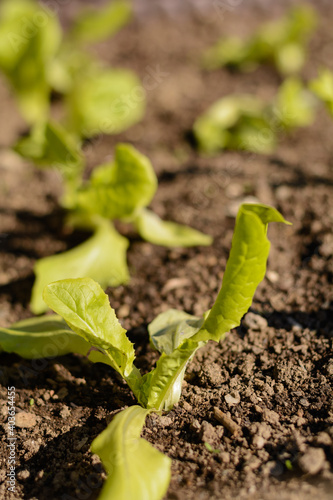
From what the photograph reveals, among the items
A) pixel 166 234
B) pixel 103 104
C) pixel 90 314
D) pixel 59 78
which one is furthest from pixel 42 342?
pixel 59 78

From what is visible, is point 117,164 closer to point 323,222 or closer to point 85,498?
point 323,222

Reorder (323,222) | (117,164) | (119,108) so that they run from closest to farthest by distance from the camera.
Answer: (117,164) → (323,222) → (119,108)

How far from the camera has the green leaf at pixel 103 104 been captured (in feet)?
7.62

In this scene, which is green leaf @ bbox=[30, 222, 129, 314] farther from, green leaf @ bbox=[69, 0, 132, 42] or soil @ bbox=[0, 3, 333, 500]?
green leaf @ bbox=[69, 0, 132, 42]

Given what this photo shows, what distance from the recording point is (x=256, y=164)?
2191mm

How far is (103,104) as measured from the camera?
2369 millimetres

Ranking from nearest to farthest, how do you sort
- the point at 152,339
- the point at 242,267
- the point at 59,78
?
the point at 242,267, the point at 152,339, the point at 59,78

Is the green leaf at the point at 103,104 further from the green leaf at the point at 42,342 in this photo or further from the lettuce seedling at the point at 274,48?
the green leaf at the point at 42,342

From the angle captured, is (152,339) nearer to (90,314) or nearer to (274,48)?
(90,314)

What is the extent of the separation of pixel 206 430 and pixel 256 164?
1411 millimetres

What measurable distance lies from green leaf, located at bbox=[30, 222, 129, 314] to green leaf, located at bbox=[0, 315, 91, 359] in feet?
0.81

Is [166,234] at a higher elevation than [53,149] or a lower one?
lower

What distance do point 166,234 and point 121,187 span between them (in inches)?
9.5

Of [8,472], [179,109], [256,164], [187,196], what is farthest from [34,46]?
[8,472]
